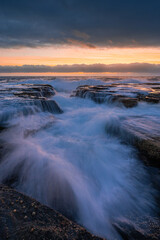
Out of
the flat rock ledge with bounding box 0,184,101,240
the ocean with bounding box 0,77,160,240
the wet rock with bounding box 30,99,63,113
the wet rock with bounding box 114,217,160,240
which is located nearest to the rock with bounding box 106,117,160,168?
the ocean with bounding box 0,77,160,240

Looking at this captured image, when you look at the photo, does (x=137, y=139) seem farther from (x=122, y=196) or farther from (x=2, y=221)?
(x=2, y=221)

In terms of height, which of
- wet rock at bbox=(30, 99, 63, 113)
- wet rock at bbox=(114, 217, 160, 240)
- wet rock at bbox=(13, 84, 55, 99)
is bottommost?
wet rock at bbox=(114, 217, 160, 240)

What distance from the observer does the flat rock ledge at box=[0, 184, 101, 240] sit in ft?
4.83

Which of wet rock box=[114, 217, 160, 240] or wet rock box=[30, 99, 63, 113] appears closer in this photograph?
wet rock box=[114, 217, 160, 240]

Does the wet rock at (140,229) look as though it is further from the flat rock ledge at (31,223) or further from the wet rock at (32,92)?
the wet rock at (32,92)

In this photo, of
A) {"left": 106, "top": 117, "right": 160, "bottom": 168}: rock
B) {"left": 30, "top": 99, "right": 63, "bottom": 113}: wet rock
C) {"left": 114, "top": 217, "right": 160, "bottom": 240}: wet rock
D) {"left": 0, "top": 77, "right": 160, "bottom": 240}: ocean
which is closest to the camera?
{"left": 114, "top": 217, "right": 160, "bottom": 240}: wet rock

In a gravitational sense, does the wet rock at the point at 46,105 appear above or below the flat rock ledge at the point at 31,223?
above

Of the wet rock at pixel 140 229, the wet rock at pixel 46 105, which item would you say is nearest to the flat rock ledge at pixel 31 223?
the wet rock at pixel 140 229

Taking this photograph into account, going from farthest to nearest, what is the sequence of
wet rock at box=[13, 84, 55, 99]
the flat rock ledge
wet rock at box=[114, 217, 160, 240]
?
wet rock at box=[13, 84, 55, 99] < wet rock at box=[114, 217, 160, 240] < the flat rock ledge

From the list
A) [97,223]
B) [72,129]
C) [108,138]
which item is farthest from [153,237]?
[72,129]

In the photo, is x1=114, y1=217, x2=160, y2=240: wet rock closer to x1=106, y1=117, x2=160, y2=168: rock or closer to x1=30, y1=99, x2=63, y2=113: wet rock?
x1=106, y1=117, x2=160, y2=168: rock

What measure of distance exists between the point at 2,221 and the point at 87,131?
4.74 meters

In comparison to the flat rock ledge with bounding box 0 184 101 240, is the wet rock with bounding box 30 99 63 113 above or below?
above

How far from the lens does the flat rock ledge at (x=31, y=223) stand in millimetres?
1472
